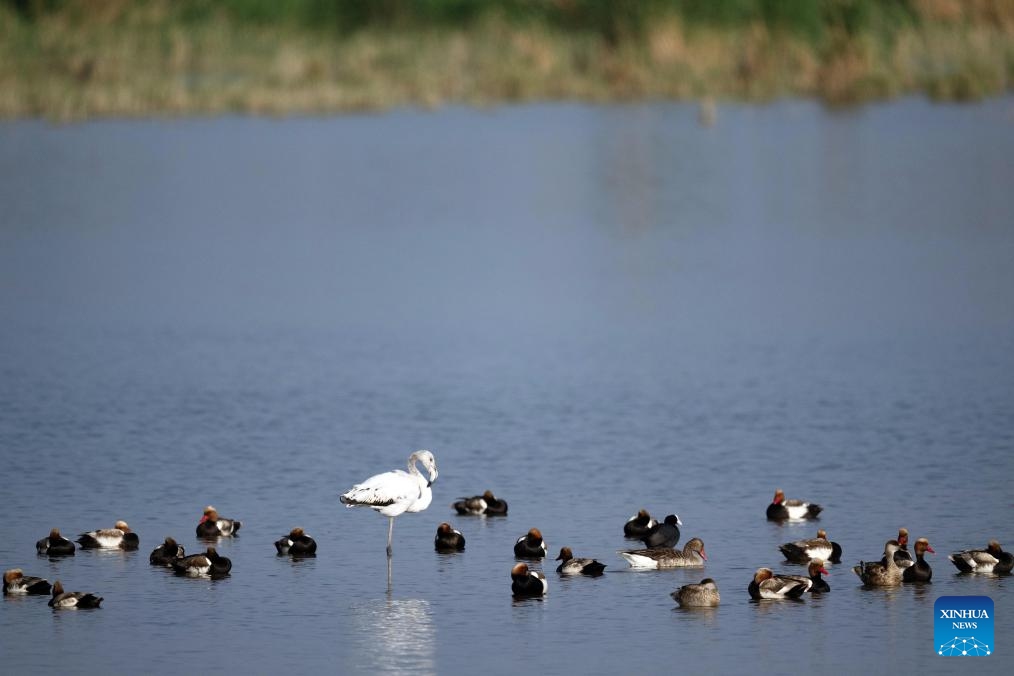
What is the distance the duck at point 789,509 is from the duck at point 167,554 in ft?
15.0

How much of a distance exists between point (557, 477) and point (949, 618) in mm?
5202

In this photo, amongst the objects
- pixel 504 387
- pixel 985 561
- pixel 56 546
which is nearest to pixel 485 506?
pixel 56 546

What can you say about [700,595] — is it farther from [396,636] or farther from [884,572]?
[396,636]

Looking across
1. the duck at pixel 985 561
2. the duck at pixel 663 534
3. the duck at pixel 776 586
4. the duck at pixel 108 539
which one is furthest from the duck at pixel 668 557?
the duck at pixel 108 539

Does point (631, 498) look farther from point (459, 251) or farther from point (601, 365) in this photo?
point (459, 251)

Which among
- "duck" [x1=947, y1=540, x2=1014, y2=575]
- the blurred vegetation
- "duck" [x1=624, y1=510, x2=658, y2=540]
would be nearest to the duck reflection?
"duck" [x1=624, y1=510, x2=658, y2=540]

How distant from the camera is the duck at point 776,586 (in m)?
13.4

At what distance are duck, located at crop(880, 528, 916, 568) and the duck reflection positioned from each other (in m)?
3.22

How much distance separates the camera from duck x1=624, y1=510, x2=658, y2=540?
14922 mm

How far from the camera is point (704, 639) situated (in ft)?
41.6

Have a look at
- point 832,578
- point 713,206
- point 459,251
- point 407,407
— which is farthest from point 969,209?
point 832,578

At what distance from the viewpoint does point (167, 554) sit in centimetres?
1455

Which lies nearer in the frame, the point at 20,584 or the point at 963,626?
the point at 963,626

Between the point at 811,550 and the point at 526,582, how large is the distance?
211 centimetres
